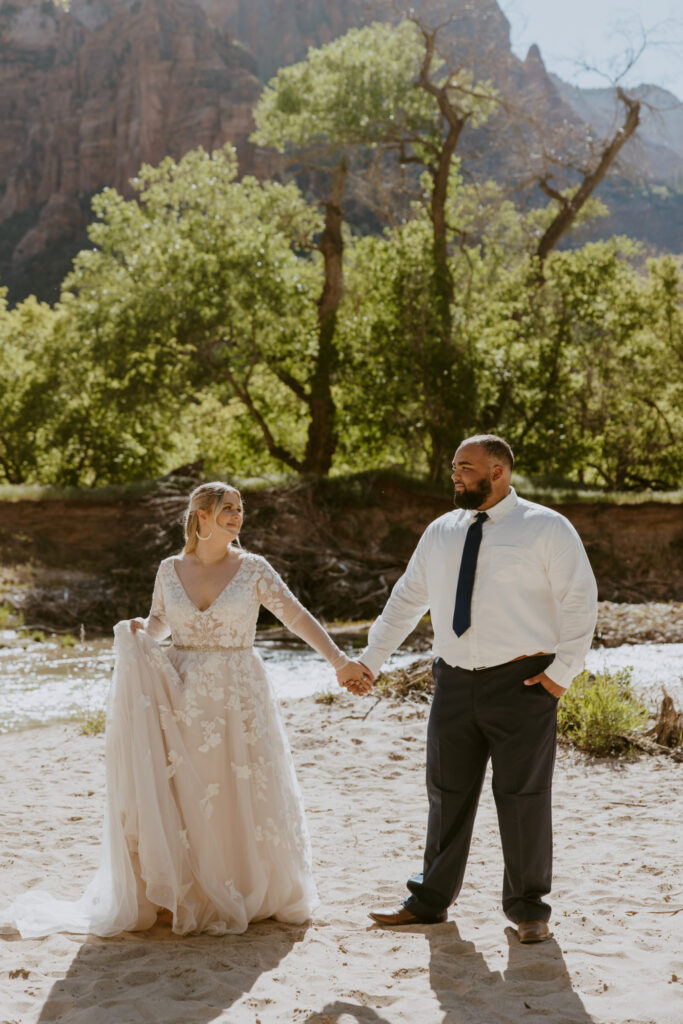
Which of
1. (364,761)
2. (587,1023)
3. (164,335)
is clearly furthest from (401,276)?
(587,1023)

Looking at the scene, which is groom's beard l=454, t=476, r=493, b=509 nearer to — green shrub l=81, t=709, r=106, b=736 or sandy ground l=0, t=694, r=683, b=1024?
sandy ground l=0, t=694, r=683, b=1024

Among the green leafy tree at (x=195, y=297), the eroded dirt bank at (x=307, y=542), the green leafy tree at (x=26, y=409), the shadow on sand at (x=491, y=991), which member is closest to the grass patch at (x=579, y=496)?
the eroded dirt bank at (x=307, y=542)

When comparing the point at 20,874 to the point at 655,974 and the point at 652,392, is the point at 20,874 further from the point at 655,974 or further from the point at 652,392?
the point at 652,392

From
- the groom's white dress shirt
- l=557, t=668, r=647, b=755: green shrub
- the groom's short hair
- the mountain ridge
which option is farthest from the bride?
the mountain ridge

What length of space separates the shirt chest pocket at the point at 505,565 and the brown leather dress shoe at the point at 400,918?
170 centimetres

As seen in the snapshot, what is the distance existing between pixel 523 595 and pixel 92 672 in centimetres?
1122

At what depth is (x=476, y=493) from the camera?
4.47 metres

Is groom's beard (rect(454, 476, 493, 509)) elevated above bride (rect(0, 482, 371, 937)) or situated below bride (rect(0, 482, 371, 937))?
above

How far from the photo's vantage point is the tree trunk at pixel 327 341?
27.7m

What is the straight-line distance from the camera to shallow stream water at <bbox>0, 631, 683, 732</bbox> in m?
11.8

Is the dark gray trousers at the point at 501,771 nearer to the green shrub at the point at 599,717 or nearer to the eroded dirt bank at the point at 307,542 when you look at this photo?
the green shrub at the point at 599,717

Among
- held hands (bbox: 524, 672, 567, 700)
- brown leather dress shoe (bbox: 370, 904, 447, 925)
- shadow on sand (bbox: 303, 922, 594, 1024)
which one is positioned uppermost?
held hands (bbox: 524, 672, 567, 700)

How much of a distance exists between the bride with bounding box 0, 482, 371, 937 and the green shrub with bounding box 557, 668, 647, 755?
3930 millimetres

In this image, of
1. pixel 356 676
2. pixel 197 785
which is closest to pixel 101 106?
pixel 356 676
